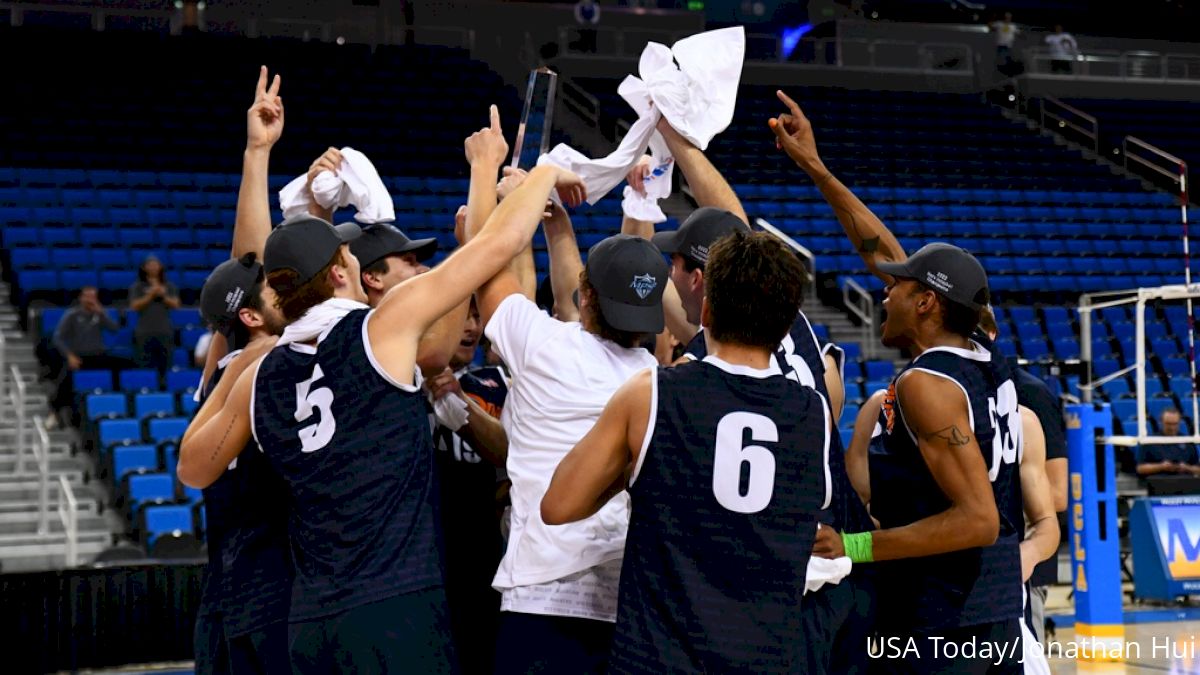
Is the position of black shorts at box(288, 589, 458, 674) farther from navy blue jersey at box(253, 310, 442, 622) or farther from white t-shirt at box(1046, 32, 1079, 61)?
white t-shirt at box(1046, 32, 1079, 61)

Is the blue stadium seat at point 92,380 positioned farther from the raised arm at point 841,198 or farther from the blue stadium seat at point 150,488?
the raised arm at point 841,198

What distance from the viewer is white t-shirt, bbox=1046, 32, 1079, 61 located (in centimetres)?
2376

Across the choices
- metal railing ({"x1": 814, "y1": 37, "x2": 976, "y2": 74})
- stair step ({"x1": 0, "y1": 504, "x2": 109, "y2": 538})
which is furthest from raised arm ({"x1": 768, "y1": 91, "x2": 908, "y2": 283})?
→ metal railing ({"x1": 814, "y1": 37, "x2": 976, "y2": 74})

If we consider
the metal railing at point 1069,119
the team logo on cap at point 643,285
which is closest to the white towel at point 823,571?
the team logo on cap at point 643,285

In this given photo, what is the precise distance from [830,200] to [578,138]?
15.7 metres

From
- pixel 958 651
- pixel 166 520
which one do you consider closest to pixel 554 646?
pixel 958 651

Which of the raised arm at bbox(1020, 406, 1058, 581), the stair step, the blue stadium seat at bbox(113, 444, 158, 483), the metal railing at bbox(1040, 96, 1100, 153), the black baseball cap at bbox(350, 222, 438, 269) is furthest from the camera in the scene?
the metal railing at bbox(1040, 96, 1100, 153)

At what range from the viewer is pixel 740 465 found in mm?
2855

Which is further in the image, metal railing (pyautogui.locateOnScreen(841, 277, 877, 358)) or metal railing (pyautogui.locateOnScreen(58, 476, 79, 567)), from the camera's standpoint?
metal railing (pyautogui.locateOnScreen(841, 277, 877, 358))

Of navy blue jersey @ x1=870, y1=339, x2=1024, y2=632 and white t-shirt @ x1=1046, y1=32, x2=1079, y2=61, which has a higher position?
white t-shirt @ x1=1046, y1=32, x2=1079, y2=61

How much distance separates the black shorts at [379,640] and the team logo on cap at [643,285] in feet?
2.94

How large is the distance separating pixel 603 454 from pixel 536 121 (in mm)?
1528

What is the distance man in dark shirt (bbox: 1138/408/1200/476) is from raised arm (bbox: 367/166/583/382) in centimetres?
1020

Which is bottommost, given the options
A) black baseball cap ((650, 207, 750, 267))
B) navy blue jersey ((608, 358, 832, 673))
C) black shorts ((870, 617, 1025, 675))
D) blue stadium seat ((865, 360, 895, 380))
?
blue stadium seat ((865, 360, 895, 380))
